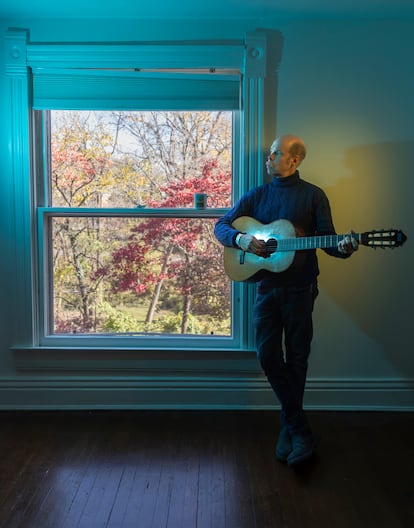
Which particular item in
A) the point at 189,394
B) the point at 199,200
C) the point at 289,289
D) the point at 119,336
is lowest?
the point at 189,394

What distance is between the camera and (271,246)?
224 cm

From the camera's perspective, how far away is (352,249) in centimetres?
196

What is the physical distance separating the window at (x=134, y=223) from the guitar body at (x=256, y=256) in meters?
0.49

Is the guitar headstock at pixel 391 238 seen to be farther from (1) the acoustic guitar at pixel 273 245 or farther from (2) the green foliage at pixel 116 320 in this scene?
(2) the green foliage at pixel 116 320

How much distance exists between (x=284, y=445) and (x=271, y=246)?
961 mm

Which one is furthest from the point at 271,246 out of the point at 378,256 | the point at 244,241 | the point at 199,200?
the point at 378,256

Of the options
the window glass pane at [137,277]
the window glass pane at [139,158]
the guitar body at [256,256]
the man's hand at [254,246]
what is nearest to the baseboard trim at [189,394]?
the window glass pane at [137,277]

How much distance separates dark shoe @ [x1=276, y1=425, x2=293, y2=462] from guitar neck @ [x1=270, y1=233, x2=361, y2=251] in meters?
0.90

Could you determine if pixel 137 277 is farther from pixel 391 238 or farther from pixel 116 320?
pixel 391 238

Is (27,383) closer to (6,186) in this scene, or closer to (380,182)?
(6,186)

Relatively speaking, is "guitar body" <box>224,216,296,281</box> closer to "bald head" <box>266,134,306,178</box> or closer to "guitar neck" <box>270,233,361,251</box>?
"guitar neck" <box>270,233,361,251</box>

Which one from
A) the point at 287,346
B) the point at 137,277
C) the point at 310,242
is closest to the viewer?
the point at 310,242

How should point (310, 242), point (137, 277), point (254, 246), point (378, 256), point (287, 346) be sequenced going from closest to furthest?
point (310, 242), point (254, 246), point (287, 346), point (378, 256), point (137, 277)

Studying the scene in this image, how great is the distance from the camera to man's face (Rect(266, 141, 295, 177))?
226cm
